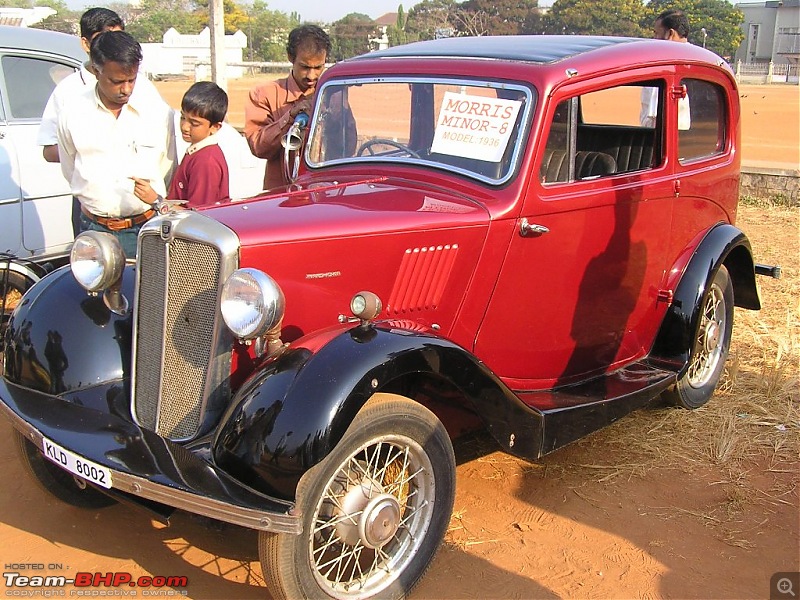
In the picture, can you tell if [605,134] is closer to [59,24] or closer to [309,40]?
[309,40]

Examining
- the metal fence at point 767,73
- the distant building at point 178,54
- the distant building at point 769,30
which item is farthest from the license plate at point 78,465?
the distant building at point 769,30

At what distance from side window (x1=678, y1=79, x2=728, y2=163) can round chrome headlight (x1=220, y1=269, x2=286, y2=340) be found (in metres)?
2.50

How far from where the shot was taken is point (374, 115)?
3.89m

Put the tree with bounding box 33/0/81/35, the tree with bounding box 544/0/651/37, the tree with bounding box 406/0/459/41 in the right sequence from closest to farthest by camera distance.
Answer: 1. the tree with bounding box 33/0/81/35
2. the tree with bounding box 544/0/651/37
3. the tree with bounding box 406/0/459/41

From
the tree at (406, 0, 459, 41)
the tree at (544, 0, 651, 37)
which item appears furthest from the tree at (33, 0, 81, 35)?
the tree at (544, 0, 651, 37)

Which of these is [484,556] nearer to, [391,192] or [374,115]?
[391,192]

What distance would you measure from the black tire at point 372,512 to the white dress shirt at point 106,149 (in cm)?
212

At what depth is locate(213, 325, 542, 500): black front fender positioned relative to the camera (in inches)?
95.0

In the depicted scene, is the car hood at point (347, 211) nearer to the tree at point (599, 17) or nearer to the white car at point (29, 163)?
the white car at point (29, 163)

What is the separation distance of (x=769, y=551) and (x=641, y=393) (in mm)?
873

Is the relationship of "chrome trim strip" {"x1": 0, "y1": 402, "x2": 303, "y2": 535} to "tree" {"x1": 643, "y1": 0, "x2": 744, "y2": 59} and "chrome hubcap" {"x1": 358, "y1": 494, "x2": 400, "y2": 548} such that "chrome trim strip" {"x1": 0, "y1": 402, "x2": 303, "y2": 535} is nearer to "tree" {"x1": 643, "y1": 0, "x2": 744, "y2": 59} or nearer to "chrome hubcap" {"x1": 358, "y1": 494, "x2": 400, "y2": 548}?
"chrome hubcap" {"x1": 358, "y1": 494, "x2": 400, "y2": 548}

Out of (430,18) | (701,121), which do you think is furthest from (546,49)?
(430,18)

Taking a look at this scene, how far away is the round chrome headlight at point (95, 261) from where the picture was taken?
10.1 ft

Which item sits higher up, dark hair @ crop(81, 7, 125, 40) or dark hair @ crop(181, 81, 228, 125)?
dark hair @ crop(81, 7, 125, 40)
